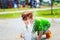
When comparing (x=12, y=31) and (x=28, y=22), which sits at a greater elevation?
(x=28, y=22)

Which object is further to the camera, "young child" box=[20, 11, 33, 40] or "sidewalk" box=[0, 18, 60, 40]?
"sidewalk" box=[0, 18, 60, 40]

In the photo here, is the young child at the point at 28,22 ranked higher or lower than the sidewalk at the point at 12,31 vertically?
higher

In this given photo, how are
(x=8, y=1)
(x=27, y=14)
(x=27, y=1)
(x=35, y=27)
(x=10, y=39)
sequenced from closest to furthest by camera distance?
(x=27, y=14) → (x=35, y=27) → (x=10, y=39) → (x=8, y=1) → (x=27, y=1)

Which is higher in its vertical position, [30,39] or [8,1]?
[30,39]

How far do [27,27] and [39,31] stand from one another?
0.57 meters

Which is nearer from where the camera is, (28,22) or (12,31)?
(28,22)

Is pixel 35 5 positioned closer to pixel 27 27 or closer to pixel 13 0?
pixel 13 0

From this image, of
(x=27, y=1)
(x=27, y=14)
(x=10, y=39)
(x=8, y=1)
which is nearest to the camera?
(x=27, y=14)

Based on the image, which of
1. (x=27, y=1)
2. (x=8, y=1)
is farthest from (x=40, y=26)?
(x=27, y=1)

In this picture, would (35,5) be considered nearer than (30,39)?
No

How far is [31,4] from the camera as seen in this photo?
3053 centimetres

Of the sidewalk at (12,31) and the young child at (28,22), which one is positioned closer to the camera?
the young child at (28,22)

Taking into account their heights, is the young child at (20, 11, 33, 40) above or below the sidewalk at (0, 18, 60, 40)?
above

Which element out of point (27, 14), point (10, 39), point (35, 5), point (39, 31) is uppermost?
point (27, 14)
